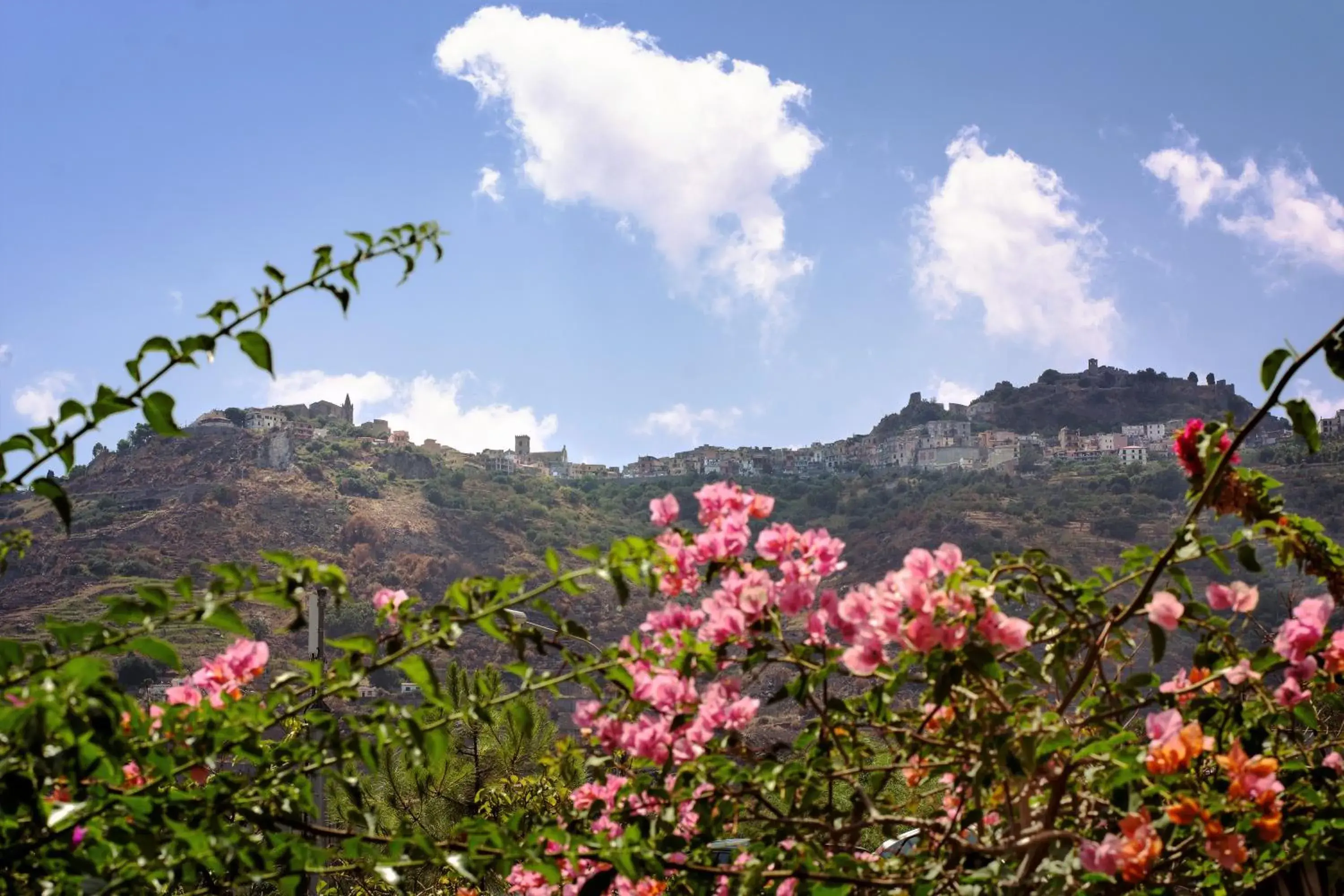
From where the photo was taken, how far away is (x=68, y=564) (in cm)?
6088

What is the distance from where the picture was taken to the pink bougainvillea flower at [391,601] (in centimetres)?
181

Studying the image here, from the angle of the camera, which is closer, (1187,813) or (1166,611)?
(1187,813)

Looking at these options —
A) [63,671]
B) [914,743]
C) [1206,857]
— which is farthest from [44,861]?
[1206,857]

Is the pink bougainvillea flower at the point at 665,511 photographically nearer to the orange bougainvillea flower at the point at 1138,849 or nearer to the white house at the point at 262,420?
the orange bougainvillea flower at the point at 1138,849

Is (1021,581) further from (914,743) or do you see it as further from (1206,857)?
(1206,857)

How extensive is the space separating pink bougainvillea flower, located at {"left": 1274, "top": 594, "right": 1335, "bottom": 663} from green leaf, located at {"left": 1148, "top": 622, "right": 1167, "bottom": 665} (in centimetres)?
24

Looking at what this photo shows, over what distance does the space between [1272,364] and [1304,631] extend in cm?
50

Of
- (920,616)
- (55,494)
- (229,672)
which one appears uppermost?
(55,494)

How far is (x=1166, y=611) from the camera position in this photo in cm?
173

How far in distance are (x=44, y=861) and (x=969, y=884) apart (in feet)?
3.77

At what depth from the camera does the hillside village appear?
83.1m

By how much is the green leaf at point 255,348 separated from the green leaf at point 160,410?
0.12 m

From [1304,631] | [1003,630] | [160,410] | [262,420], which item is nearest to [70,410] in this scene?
[160,410]

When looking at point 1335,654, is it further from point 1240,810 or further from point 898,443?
point 898,443
